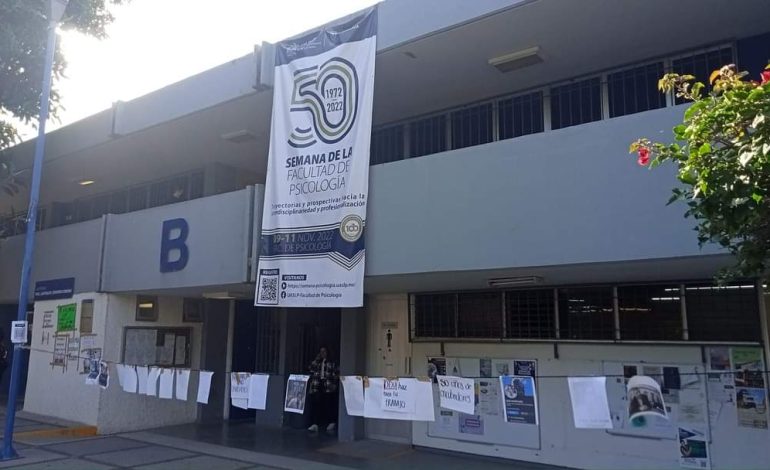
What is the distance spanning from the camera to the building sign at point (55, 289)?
14.0m

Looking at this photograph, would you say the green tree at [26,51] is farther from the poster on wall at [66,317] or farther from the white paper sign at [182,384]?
the white paper sign at [182,384]

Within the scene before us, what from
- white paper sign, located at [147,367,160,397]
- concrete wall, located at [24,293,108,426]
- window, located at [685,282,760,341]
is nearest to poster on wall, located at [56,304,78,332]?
concrete wall, located at [24,293,108,426]

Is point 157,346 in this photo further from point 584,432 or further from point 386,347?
point 584,432

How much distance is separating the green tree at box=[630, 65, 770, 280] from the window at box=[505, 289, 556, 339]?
530cm

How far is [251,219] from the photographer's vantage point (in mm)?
10211

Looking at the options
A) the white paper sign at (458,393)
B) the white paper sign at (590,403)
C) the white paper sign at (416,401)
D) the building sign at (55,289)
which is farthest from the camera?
the building sign at (55,289)

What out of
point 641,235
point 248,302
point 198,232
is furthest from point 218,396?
point 641,235

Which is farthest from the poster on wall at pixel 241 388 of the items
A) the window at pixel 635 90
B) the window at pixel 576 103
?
the window at pixel 635 90

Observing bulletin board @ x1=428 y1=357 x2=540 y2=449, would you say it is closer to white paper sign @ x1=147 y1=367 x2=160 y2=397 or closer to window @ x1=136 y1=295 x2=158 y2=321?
white paper sign @ x1=147 y1=367 x2=160 y2=397

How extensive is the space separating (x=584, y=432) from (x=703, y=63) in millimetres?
5242

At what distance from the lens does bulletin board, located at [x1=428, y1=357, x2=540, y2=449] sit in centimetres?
972

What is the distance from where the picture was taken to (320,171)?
9.27 metres

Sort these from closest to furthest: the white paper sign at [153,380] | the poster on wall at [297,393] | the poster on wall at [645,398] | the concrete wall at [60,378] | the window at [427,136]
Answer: the poster on wall at [645,398], the poster on wall at [297,393], the white paper sign at [153,380], the window at [427,136], the concrete wall at [60,378]

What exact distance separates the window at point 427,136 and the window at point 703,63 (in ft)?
12.2
